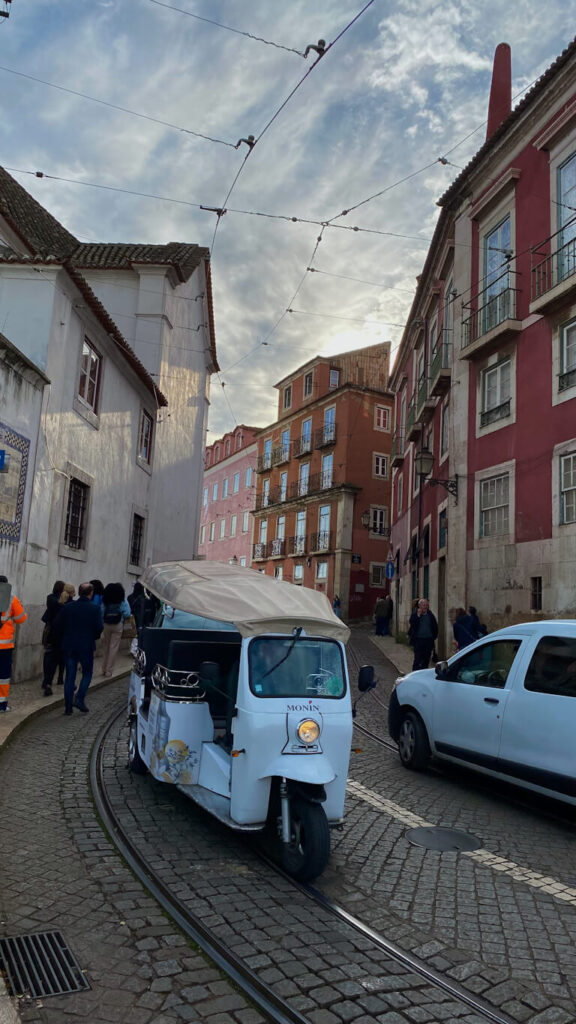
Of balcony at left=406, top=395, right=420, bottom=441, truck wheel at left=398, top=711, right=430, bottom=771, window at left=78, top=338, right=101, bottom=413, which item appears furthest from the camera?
balcony at left=406, top=395, right=420, bottom=441

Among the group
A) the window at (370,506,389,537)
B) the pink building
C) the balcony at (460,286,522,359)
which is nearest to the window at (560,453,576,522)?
the balcony at (460,286,522,359)

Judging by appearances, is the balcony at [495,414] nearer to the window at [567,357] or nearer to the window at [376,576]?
the window at [567,357]

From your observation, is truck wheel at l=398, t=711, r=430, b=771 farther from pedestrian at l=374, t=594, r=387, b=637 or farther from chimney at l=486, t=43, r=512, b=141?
pedestrian at l=374, t=594, r=387, b=637

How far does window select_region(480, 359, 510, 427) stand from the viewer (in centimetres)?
1758

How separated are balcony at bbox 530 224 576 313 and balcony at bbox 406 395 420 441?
8216 mm

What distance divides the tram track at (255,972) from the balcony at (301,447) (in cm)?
3974

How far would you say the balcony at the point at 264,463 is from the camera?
Result: 163ft

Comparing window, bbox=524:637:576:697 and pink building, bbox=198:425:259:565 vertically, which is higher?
pink building, bbox=198:425:259:565

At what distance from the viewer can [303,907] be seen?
4.25 metres

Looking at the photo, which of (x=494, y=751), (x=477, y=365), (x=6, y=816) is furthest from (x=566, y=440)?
(x=6, y=816)

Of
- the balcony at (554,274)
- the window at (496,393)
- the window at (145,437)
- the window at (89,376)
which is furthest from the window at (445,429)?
the window at (89,376)

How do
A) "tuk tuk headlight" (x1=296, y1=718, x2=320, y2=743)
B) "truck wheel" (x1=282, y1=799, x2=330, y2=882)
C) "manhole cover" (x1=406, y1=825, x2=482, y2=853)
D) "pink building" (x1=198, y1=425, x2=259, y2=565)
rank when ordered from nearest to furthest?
"truck wheel" (x1=282, y1=799, x2=330, y2=882) → "tuk tuk headlight" (x1=296, y1=718, x2=320, y2=743) → "manhole cover" (x1=406, y1=825, x2=482, y2=853) → "pink building" (x1=198, y1=425, x2=259, y2=565)

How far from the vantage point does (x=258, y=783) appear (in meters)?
4.96

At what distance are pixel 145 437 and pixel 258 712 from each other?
59.0ft
